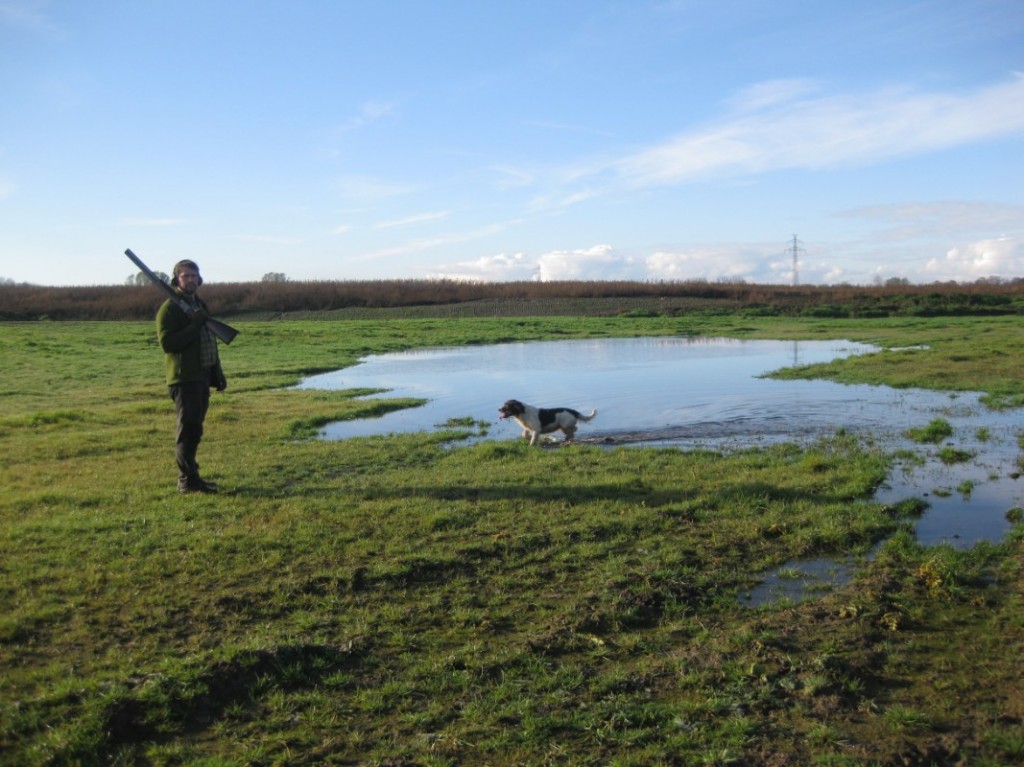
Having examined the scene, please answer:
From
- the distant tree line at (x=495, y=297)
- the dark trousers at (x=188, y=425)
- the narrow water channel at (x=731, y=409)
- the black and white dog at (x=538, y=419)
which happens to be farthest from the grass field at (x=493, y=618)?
the distant tree line at (x=495, y=297)

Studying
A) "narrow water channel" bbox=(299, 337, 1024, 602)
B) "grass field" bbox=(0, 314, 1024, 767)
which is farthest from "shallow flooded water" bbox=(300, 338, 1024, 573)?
"grass field" bbox=(0, 314, 1024, 767)

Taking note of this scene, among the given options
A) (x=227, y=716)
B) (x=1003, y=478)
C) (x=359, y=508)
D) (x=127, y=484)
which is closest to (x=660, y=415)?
(x=1003, y=478)

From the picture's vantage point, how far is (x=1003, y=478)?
1030 cm

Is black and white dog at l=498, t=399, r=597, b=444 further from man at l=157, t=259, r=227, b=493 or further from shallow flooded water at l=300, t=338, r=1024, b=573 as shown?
man at l=157, t=259, r=227, b=493

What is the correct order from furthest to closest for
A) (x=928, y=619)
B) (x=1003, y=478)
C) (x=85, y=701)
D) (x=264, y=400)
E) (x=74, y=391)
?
1. (x=74, y=391)
2. (x=264, y=400)
3. (x=1003, y=478)
4. (x=928, y=619)
5. (x=85, y=701)

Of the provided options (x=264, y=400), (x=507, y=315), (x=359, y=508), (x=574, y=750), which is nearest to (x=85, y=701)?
(x=574, y=750)

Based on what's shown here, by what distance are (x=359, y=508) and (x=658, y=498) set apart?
344 centimetres

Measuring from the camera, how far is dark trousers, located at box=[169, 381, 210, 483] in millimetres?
10000

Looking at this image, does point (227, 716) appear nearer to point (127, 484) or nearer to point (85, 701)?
point (85, 701)

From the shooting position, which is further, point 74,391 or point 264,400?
point 74,391

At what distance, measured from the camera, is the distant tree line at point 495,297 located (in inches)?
2233

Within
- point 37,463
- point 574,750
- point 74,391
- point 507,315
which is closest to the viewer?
point 574,750

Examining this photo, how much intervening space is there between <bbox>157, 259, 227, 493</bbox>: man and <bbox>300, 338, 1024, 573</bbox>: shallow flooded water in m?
4.93

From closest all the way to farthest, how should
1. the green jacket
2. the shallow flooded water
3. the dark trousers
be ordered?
the shallow flooded water
the green jacket
the dark trousers
